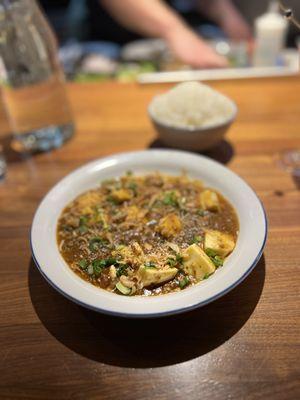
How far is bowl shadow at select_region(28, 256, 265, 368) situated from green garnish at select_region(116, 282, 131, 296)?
0.33 ft

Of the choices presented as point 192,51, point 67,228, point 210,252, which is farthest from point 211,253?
point 192,51

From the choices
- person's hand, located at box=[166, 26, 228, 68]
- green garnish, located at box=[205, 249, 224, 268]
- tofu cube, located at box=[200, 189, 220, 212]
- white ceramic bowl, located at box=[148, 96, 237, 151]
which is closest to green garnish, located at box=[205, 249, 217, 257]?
green garnish, located at box=[205, 249, 224, 268]

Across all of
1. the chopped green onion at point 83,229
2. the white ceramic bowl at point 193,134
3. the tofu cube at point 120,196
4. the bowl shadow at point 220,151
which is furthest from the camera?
the bowl shadow at point 220,151

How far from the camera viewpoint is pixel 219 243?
129 centimetres

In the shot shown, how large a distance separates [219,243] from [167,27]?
2872 mm

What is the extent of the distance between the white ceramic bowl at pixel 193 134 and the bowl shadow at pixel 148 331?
838mm

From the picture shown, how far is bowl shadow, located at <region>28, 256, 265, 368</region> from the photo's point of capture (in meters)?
1.10

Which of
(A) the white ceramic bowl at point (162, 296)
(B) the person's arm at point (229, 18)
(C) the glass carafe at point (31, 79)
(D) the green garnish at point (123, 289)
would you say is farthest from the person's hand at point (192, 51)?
(D) the green garnish at point (123, 289)

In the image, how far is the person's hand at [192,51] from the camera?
9.67 feet

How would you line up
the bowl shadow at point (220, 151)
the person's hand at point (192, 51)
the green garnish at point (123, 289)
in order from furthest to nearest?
the person's hand at point (192, 51), the bowl shadow at point (220, 151), the green garnish at point (123, 289)

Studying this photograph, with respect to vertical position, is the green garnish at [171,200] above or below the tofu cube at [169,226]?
below

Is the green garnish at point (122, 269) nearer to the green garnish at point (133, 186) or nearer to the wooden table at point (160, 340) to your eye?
the wooden table at point (160, 340)

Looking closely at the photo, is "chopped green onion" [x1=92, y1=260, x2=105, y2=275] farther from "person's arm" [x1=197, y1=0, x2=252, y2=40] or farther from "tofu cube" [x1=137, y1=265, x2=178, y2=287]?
"person's arm" [x1=197, y1=0, x2=252, y2=40]

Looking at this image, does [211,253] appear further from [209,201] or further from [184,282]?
[209,201]
